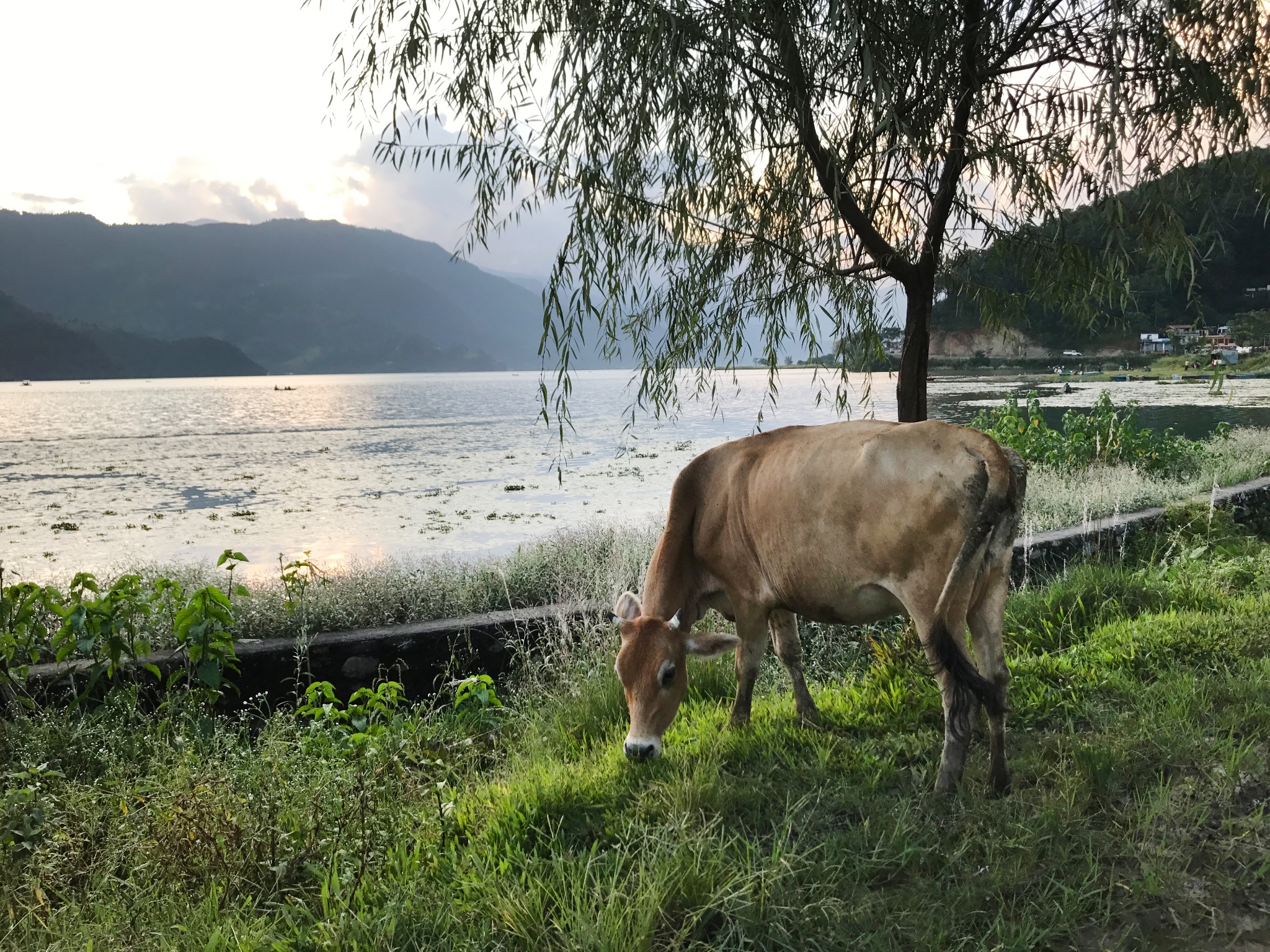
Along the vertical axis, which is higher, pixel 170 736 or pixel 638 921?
pixel 638 921

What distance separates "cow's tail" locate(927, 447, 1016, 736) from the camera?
3.00 metres

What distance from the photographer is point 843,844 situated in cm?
282

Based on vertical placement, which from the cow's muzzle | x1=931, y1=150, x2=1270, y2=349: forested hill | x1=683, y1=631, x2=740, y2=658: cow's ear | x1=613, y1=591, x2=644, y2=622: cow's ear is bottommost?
the cow's muzzle

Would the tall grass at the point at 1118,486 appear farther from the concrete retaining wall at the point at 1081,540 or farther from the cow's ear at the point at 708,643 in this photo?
the cow's ear at the point at 708,643

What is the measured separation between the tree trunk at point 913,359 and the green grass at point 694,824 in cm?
157

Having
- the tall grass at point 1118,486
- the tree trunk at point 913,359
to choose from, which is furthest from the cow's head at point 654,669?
the tall grass at point 1118,486

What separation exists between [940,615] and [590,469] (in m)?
17.2

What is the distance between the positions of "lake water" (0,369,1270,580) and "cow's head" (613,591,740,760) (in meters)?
1.17

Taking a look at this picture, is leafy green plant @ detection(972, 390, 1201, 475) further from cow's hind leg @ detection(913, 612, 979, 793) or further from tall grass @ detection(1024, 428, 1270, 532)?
cow's hind leg @ detection(913, 612, 979, 793)

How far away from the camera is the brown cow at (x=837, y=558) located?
3.09 m

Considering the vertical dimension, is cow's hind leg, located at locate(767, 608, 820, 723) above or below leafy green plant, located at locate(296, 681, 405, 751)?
above

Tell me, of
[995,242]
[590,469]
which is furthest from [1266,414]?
[995,242]

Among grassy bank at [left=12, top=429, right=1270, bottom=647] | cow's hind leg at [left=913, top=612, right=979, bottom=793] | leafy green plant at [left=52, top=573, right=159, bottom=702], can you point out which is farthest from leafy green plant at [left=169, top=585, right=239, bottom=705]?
cow's hind leg at [left=913, top=612, right=979, bottom=793]

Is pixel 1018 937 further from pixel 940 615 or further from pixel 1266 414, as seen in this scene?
pixel 1266 414
